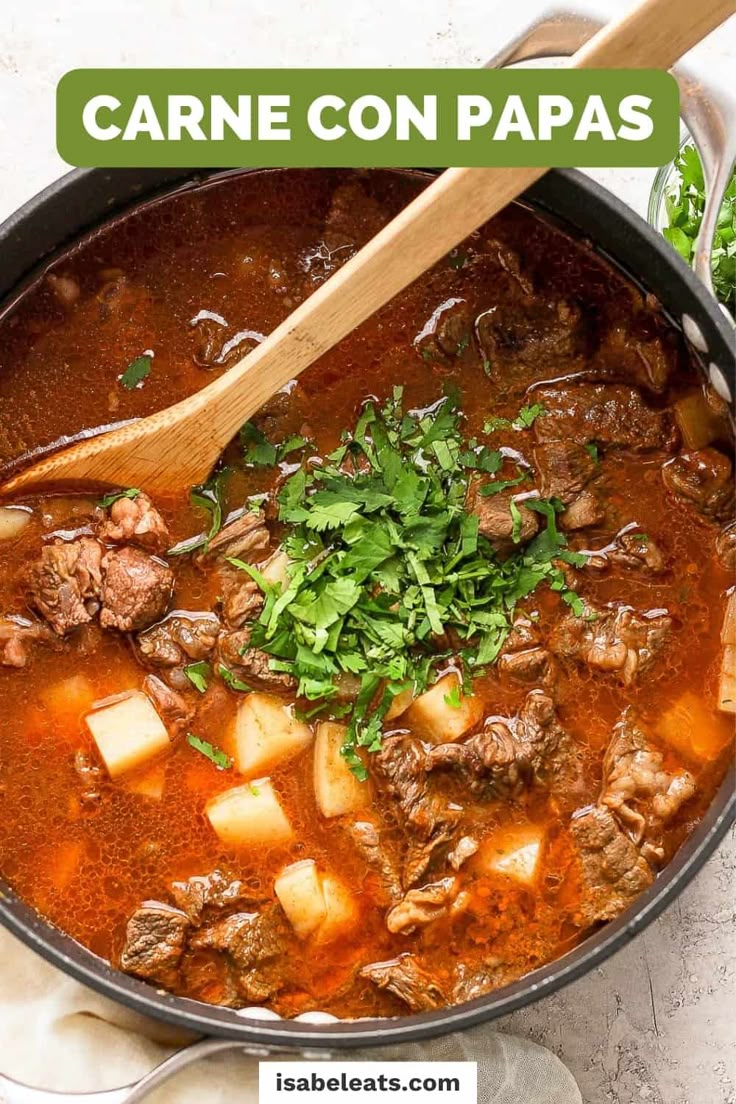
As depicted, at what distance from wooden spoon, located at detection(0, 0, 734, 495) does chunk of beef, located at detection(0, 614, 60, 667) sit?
1.26 feet

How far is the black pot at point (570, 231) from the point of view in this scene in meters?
2.84

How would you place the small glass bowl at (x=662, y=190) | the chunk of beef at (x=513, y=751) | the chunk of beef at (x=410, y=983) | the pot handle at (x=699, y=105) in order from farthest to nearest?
the small glass bowl at (x=662, y=190) < the chunk of beef at (x=513, y=751) < the chunk of beef at (x=410, y=983) < the pot handle at (x=699, y=105)

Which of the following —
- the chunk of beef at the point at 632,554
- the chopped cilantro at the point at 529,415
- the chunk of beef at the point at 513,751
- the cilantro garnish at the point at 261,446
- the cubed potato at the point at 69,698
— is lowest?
the chunk of beef at the point at 513,751

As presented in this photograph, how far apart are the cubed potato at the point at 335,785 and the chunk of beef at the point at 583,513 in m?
0.87

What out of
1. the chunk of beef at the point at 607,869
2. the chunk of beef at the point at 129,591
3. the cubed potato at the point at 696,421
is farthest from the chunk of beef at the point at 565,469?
the chunk of beef at the point at 129,591

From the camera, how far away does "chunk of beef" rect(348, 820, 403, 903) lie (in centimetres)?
314

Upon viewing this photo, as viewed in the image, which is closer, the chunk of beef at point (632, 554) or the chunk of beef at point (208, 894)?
the chunk of beef at point (208, 894)

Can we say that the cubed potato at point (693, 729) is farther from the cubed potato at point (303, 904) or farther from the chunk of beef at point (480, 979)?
the cubed potato at point (303, 904)

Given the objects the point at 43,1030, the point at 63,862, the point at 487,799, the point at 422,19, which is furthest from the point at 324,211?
the point at 43,1030

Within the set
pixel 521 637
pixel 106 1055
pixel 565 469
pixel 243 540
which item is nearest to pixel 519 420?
pixel 565 469

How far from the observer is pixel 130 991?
9.61 feet

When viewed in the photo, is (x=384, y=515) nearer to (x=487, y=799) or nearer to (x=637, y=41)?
(x=487, y=799)

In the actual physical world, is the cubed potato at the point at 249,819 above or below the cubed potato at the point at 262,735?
below

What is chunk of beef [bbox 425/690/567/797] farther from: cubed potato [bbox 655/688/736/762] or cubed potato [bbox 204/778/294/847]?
cubed potato [bbox 204/778/294/847]
